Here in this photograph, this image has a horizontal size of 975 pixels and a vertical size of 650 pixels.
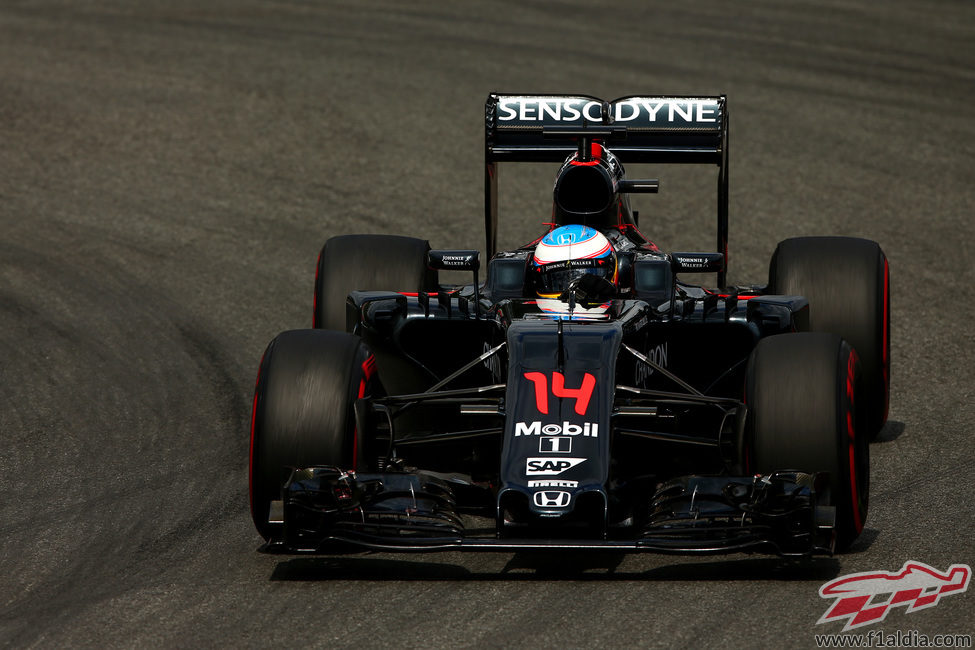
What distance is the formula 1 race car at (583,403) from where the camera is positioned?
745 cm

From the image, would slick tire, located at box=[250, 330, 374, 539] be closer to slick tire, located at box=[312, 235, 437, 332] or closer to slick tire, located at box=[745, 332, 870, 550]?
slick tire, located at box=[745, 332, 870, 550]

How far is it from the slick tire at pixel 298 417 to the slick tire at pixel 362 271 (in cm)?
220

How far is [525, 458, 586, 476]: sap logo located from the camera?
7.50 m

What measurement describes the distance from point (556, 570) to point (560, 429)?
662mm

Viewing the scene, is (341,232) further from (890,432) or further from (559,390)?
(559,390)

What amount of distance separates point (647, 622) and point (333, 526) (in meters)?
1.52

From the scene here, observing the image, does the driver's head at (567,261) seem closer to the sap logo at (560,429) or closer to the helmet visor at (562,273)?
the helmet visor at (562,273)

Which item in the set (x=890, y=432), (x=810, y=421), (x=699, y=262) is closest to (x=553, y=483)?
(x=810, y=421)

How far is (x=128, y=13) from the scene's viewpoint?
78.1 ft

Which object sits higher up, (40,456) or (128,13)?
(128,13)

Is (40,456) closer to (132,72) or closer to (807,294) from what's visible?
(807,294)

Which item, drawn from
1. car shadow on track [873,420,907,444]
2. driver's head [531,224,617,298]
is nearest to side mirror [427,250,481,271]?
driver's head [531,224,617,298]

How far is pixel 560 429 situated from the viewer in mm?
7688

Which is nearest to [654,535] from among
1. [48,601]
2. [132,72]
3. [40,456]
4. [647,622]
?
[647,622]
